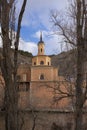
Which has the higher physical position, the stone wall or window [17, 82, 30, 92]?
window [17, 82, 30, 92]

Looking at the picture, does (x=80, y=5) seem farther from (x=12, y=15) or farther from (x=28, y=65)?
(x=28, y=65)

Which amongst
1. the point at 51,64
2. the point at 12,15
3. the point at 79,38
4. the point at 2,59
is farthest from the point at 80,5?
the point at 51,64

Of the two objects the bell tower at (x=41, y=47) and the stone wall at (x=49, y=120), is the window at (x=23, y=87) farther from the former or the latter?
the bell tower at (x=41, y=47)

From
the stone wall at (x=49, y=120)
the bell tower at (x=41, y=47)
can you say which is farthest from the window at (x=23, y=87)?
the bell tower at (x=41, y=47)

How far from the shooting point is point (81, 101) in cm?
1440

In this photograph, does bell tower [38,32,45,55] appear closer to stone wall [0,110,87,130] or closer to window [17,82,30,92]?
window [17,82,30,92]

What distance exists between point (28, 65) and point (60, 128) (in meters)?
40.8

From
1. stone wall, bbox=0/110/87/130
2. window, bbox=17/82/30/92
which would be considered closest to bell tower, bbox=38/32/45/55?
window, bbox=17/82/30/92

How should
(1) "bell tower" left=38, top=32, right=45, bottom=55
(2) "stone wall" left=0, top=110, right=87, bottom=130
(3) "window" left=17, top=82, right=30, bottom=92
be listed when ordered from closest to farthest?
(3) "window" left=17, top=82, right=30, bottom=92 < (2) "stone wall" left=0, top=110, right=87, bottom=130 < (1) "bell tower" left=38, top=32, right=45, bottom=55

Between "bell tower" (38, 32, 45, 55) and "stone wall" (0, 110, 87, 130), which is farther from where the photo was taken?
"bell tower" (38, 32, 45, 55)

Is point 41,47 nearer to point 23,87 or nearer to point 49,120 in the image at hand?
point 23,87

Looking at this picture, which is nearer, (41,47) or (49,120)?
(49,120)

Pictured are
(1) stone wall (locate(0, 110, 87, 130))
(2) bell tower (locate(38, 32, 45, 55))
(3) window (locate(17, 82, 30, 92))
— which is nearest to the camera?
(3) window (locate(17, 82, 30, 92))

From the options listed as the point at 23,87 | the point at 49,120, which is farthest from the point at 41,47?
the point at 49,120
